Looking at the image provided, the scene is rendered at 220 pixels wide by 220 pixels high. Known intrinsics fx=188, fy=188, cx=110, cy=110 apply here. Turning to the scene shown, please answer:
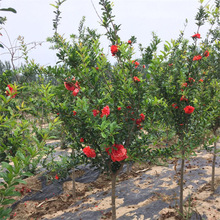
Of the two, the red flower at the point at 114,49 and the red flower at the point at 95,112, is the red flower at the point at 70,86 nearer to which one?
the red flower at the point at 95,112

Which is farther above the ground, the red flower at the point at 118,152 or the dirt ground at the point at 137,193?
the red flower at the point at 118,152

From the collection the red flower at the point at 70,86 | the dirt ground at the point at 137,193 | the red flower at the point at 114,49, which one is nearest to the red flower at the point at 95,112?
the red flower at the point at 70,86

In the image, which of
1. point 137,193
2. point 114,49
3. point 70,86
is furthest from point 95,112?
point 137,193

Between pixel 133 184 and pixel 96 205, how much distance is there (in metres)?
1.36

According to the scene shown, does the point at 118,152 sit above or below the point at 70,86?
below

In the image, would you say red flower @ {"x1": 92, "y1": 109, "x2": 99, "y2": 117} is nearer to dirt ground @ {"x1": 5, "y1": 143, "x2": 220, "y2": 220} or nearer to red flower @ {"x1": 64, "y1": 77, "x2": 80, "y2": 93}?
red flower @ {"x1": 64, "y1": 77, "x2": 80, "y2": 93}

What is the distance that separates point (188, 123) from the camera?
334cm

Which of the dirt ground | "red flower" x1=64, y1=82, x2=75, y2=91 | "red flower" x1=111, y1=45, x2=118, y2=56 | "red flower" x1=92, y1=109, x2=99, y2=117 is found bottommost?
the dirt ground

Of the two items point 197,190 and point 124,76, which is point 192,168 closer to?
point 197,190

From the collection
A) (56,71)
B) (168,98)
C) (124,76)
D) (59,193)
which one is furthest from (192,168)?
(56,71)

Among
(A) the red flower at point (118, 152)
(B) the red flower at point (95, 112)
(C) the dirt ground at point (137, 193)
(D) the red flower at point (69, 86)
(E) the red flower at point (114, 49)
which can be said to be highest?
(E) the red flower at point (114, 49)

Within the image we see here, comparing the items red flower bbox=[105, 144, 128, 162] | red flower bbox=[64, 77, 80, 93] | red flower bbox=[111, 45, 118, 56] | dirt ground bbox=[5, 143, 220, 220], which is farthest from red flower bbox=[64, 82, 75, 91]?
dirt ground bbox=[5, 143, 220, 220]

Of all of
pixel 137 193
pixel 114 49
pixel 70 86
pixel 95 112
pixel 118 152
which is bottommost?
pixel 137 193

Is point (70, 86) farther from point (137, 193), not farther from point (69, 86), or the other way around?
point (137, 193)
